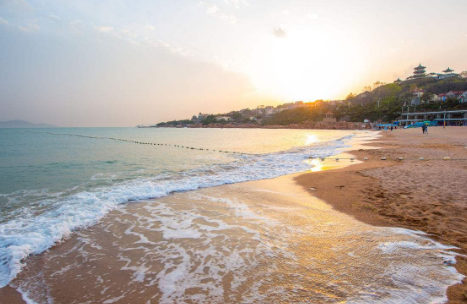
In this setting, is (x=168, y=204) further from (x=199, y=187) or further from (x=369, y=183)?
(x=369, y=183)

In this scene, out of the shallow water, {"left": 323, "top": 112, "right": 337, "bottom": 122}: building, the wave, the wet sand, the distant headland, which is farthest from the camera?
{"left": 323, "top": 112, "right": 337, "bottom": 122}: building

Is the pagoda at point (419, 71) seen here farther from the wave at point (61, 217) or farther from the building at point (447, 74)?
the wave at point (61, 217)

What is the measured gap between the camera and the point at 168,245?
375 cm

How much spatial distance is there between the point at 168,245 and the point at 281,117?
13579cm

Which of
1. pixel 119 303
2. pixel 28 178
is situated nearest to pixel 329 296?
pixel 119 303

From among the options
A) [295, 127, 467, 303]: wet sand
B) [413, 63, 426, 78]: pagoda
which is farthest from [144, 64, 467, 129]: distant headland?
[295, 127, 467, 303]: wet sand

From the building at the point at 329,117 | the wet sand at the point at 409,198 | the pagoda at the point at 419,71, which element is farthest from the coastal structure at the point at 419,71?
the wet sand at the point at 409,198

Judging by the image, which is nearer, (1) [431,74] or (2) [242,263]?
(2) [242,263]

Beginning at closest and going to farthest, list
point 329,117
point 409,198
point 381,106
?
point 409,198
point 381,106
point 329,117

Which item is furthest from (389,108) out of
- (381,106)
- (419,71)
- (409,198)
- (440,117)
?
(409,198)

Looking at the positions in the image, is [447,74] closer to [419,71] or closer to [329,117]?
[419,71]

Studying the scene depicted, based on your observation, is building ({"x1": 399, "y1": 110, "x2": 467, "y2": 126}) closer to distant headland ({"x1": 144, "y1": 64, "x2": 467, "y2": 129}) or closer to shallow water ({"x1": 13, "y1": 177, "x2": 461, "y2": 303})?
distant headland ({"x1": 144, "y1": 64, "x2": 467, "y2": 129})

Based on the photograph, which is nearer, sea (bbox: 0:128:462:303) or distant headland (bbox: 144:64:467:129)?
sea (bbox: 0:128:462:303)

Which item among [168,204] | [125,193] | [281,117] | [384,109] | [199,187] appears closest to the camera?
[168,204]
